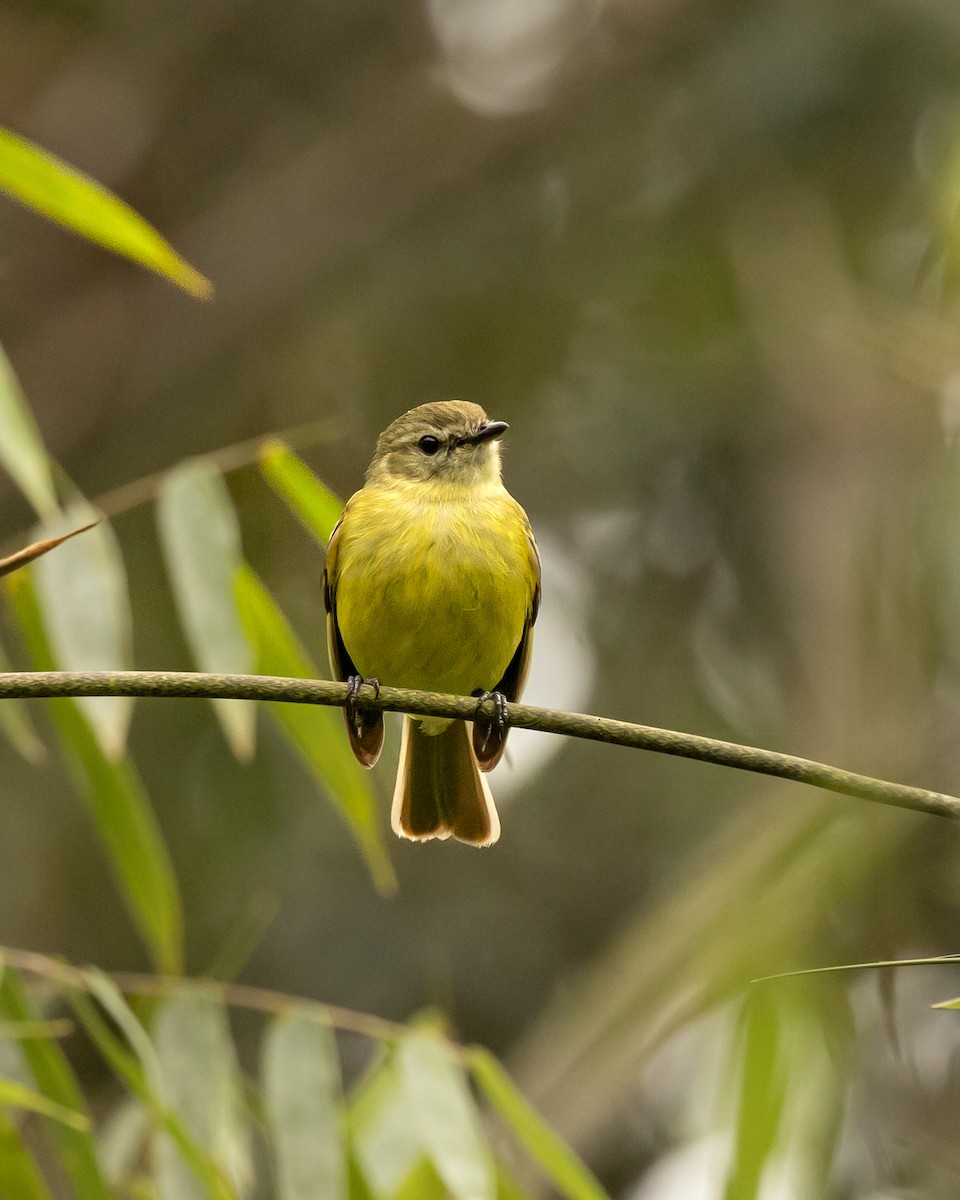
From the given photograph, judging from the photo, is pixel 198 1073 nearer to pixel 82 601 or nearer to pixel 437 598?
pixel 82 601

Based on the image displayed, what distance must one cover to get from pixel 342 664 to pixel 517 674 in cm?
45

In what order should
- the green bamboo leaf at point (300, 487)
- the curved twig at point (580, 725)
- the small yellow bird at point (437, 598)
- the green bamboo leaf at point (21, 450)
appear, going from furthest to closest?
the small yellow bird at point (437, 598)
the green bamboo leaf at point (300, 487)
the green bamboo leaf at point (21, 450)
the curved twig at point (580, 725)

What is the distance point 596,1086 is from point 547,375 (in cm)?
436

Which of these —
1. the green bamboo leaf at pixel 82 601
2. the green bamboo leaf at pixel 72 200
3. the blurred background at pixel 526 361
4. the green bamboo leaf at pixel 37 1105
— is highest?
the blurred background at pixel 526 361

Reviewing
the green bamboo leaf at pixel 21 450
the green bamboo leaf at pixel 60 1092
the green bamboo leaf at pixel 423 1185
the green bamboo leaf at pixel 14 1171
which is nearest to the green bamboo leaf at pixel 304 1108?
the green bamboo leaf at pixel 423 1185

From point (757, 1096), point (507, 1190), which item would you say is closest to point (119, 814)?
point (507, 1190)

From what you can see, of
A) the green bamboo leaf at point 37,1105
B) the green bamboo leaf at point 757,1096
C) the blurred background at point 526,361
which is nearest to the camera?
the green bamboo leaf at point 37,1105

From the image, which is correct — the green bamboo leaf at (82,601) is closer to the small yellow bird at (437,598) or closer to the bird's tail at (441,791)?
the small yellow bird at (437,598)

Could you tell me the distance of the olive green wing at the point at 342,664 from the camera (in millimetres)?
3803

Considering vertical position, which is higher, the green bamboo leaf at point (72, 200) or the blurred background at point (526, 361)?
the blurred background at point (526, 361)

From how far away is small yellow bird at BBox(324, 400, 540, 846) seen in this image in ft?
11.7

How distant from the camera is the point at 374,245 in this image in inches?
329

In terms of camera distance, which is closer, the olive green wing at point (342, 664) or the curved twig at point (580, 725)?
the curved twig at point (580, 725)

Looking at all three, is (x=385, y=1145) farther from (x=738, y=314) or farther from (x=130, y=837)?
(x=738, y=314)
